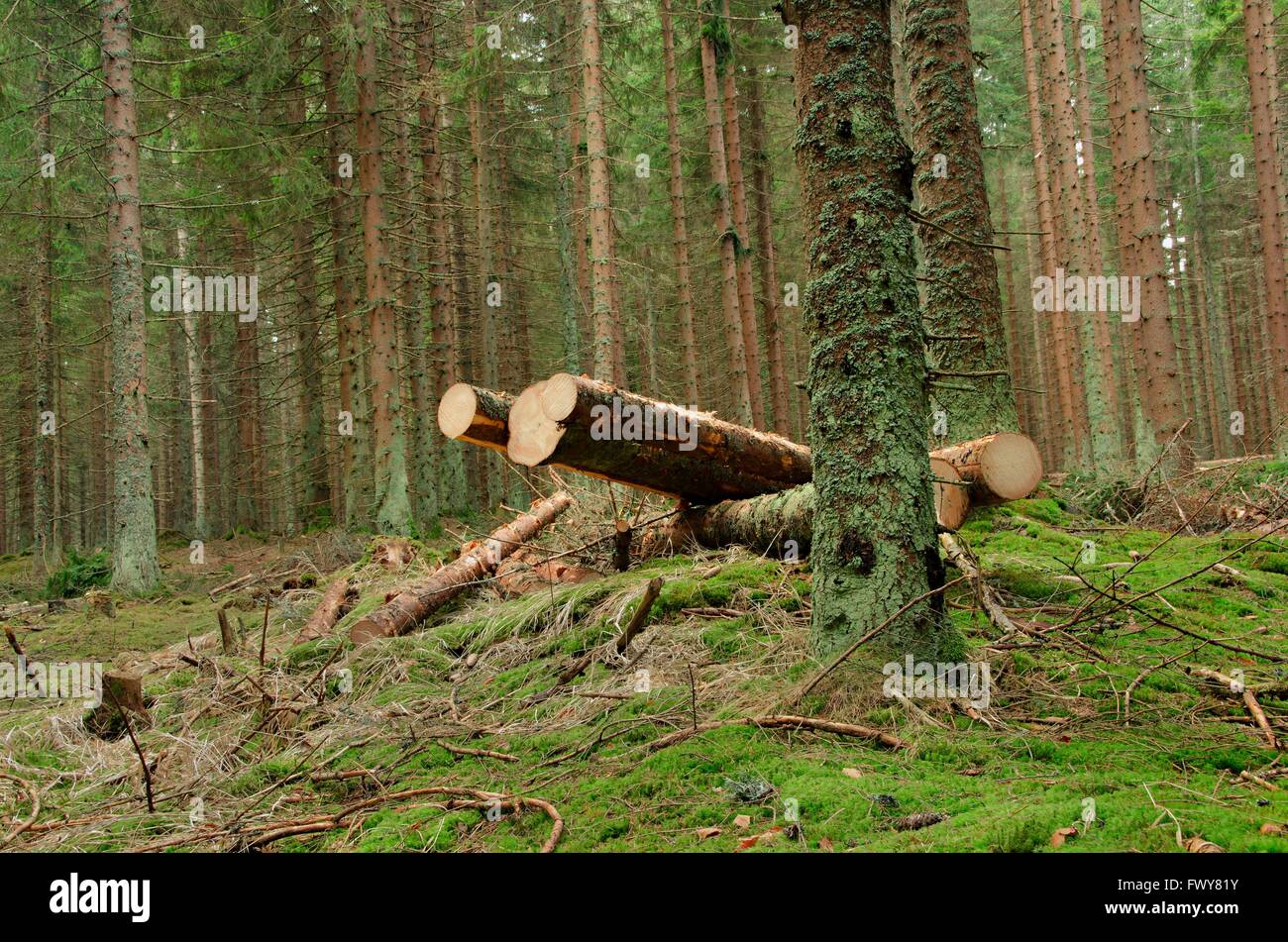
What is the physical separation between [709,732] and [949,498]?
3025mm

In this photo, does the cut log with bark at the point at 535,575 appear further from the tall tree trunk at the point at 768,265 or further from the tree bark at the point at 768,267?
the tall tree trunk at the point at 768,265

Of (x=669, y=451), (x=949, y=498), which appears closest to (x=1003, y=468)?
(x=949, y=498)

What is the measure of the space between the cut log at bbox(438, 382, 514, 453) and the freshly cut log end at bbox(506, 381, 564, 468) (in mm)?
87

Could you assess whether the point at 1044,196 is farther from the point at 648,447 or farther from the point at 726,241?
the point at 648,447

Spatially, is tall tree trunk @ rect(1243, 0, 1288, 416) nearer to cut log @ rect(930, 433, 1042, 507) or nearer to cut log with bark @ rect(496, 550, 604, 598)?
cut log @ rect(930, 433, 1042, 507)

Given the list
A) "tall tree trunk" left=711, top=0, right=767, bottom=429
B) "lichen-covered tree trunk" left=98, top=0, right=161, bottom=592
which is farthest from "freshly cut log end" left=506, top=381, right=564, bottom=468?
"tall tree trunk" left=711, top=0, right=767, bottom=429

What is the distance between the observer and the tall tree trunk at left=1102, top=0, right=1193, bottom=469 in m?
A: 12.0

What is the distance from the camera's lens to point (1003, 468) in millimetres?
5648

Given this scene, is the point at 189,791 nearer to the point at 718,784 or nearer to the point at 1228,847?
the point at 718,784

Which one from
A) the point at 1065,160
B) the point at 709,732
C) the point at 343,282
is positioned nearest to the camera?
the point at 709,732

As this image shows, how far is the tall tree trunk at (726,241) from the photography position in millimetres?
16422

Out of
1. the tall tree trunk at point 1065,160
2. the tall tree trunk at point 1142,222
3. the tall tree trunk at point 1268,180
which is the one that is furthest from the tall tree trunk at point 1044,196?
the tall tree trunk at point 1142,222

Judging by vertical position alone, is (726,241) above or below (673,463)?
above

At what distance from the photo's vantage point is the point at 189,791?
3.95 meters
